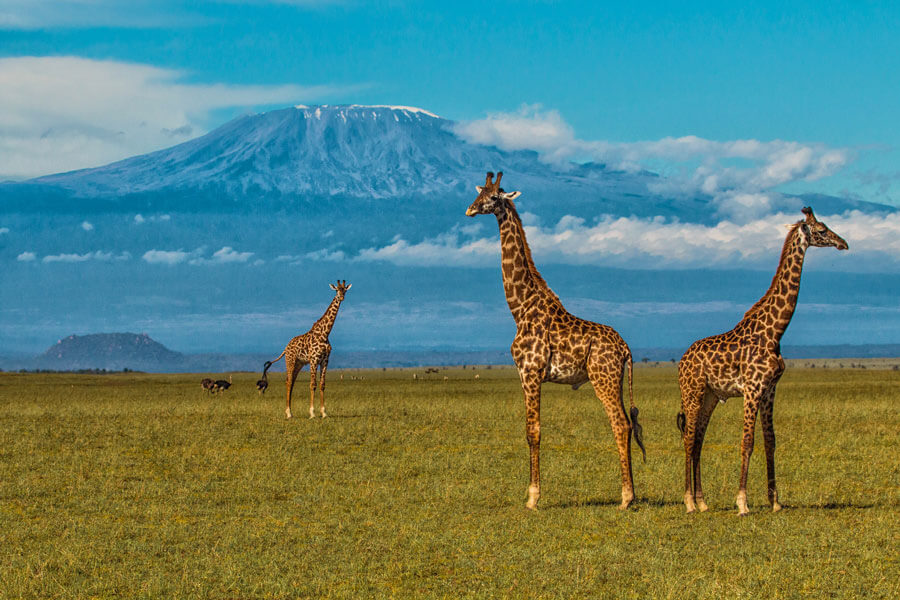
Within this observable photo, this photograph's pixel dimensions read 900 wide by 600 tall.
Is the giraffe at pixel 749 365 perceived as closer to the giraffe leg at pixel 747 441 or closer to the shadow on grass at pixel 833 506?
the giraffe leg at pixel 747 441

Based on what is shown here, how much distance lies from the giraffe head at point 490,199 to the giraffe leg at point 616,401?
3.25m

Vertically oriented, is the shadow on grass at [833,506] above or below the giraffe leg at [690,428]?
below

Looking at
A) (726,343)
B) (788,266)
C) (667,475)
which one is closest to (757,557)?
(726,343)

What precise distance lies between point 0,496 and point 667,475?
545 inches

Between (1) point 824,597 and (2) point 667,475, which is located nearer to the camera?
(1) point 824,597

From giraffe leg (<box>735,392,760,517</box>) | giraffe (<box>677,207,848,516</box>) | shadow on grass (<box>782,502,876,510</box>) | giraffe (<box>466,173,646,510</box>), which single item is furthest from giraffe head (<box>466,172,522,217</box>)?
shadow on grass (<box>782,502,876,510</box>)

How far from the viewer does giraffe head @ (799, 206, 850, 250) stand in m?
16.9

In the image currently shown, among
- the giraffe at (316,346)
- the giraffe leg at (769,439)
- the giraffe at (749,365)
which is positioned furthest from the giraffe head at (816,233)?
the giraffe at (316,346)

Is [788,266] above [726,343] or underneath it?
above

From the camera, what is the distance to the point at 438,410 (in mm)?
42094

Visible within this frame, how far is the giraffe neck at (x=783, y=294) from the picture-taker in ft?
55.9

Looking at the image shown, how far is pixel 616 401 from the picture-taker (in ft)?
57.0

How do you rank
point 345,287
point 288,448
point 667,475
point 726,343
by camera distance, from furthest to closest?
point 345,287 → point 288,448 → point 667,475 → point 726,343

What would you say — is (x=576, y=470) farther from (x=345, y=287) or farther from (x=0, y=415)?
(x=0, y=415)
